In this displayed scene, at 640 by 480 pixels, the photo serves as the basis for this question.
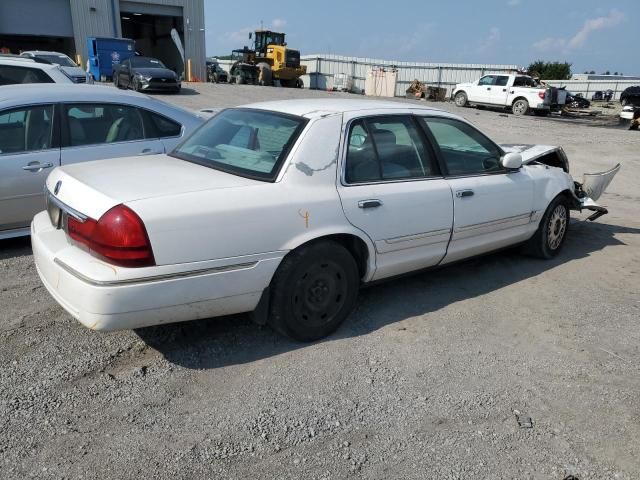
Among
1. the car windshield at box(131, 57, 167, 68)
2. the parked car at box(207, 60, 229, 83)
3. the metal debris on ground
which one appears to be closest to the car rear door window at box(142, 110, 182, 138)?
the metal debris on ground

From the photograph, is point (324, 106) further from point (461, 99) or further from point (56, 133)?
point (461, 99)

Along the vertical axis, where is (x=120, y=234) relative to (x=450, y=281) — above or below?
above

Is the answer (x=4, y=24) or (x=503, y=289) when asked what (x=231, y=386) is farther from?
(x=4, y=24)

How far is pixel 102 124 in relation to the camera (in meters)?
5.32

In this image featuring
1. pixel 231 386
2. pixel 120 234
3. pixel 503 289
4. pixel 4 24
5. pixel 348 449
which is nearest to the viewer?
pixel 348 449

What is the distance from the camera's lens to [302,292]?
3428 mm

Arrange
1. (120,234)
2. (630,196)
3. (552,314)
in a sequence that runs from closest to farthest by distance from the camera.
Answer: (120,234) < (552,314) < (630,196)

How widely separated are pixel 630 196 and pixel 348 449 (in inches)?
324

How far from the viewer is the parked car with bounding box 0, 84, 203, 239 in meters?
4.80

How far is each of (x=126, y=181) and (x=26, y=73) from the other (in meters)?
6.64

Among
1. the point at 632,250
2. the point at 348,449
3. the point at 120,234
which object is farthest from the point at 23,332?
the point at 632,250

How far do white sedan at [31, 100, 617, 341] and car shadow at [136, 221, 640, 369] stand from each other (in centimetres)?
23

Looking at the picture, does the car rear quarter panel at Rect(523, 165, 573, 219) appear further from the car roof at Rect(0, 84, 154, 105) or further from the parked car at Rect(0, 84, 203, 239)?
the car roof at Rect(0, 84, 154, 105)

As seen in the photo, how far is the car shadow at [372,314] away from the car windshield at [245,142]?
3.59 ft
